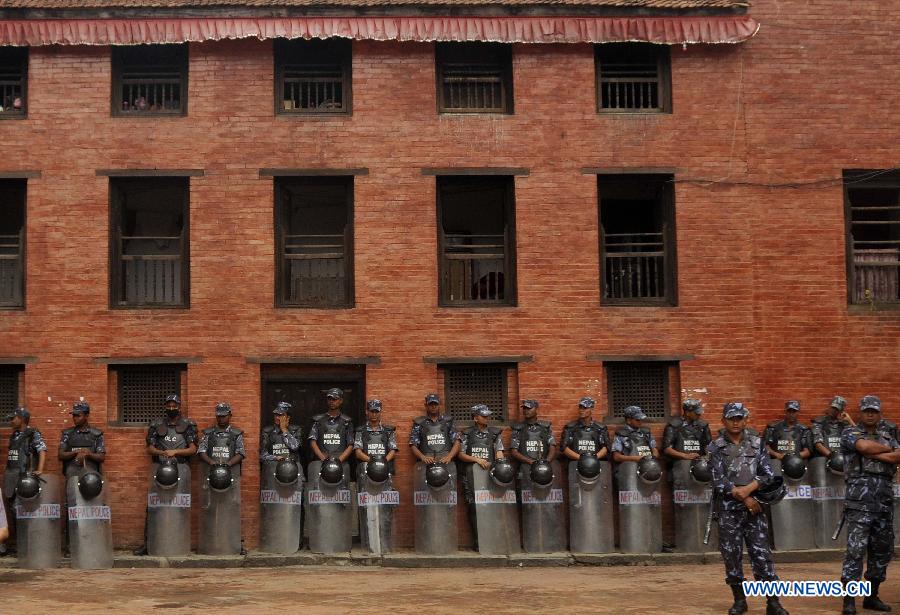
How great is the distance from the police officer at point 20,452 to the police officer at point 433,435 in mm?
4815

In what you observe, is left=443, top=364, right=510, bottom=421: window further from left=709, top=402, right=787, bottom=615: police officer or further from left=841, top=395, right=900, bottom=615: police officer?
left=841, top=395, right=900, bottom=615: police officer

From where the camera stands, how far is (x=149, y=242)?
54.1 feet

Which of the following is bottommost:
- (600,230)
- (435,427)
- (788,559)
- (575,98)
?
(788,559)

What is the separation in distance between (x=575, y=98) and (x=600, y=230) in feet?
6.17

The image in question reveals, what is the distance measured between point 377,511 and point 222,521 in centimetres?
198

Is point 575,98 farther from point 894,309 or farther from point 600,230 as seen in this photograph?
point 894,309

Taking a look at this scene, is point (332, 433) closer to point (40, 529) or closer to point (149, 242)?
point (40, 529)

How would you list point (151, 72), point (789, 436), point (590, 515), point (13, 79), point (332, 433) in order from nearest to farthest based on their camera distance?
point (590, 515) → point (332, 433) → point (789, 436) → point (151, 72) → point (13, 79)

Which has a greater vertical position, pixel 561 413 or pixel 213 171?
pixel 213 171

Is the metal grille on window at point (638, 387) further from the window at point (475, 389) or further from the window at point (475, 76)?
the window at point (475, 76)

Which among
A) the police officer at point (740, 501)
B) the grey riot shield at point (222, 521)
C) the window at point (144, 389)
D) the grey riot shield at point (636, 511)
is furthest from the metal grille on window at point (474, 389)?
the police officer at point (740, 501)

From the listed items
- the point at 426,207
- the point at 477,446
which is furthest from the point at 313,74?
the point at 477,446

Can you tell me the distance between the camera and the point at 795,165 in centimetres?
1630

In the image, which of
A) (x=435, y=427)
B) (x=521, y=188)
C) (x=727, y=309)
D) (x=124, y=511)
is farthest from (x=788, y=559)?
(x=124, y=511)
